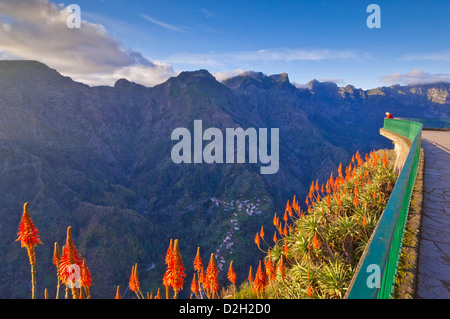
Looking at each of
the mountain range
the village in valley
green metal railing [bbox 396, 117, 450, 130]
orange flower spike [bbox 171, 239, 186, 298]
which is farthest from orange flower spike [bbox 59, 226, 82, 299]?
the village in valley

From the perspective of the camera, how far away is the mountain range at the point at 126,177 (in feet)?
250

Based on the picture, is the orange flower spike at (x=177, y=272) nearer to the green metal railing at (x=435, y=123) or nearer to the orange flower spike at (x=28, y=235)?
the orange flower spike at (x=28, y=235)

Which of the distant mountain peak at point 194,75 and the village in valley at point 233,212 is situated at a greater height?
the distant mountain peak at point 194,75

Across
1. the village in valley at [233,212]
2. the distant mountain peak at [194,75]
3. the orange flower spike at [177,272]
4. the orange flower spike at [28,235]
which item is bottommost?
the village in valley at [233,212]

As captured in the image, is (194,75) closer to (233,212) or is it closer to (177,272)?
(233,212)

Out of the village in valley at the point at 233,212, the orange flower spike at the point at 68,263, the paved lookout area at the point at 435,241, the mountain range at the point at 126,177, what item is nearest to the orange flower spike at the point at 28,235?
the orange flower spike at the point at 68,263

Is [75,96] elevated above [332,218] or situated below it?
above

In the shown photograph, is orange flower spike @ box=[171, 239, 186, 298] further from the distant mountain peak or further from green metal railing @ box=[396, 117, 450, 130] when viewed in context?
the distant mountain peak

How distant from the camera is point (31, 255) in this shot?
14.3ft

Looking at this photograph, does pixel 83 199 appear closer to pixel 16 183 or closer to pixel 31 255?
pixel 16 183

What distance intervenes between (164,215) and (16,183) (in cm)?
5631

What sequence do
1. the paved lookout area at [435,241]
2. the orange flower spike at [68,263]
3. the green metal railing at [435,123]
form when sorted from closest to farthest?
the paved lookout area at [435,241]
the orange flower spike at [68,263]
the green metal railing at [435,123]
